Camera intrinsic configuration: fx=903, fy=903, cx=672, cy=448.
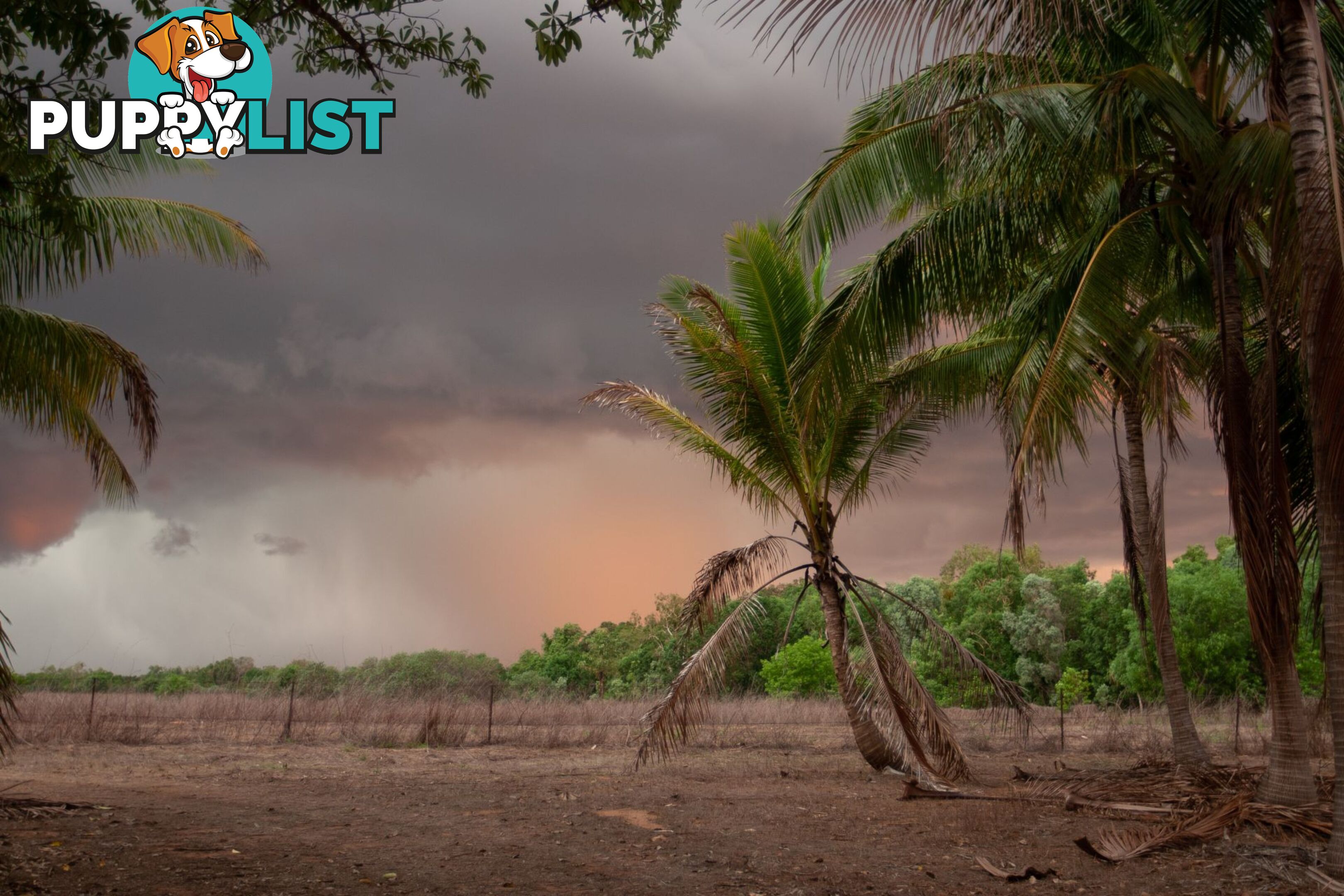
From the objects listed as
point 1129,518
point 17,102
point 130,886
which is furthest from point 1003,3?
point 1129,518

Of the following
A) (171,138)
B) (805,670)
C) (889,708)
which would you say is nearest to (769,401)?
(889,708)

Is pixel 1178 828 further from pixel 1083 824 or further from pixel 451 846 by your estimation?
pixel 451 846

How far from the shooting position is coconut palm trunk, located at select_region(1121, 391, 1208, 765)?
9688mm

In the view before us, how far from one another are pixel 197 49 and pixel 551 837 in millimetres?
6422

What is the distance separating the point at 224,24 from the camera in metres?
6.30

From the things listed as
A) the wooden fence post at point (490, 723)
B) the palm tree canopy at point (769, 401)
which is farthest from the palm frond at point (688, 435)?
the wooden fence post at point (490, 723)

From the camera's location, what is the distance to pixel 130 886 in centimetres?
520

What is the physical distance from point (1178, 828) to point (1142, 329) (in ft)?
15.6

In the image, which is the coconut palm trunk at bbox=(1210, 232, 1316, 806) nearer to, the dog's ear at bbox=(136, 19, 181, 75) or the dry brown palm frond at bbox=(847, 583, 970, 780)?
the dry brown palm frond at bbox=(847, 583, 970, 780)

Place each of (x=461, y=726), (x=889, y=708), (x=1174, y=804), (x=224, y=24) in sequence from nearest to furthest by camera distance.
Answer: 1. (x=224, y=24)
2. (x=1174, y=804)
3. (x=889, y=708)
4. (x=461, y=726)

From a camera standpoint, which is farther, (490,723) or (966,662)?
(490,723)

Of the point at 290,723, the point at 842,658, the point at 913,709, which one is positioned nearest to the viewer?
the point at 913,709

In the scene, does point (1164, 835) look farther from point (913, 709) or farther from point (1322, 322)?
point (1322, 322)

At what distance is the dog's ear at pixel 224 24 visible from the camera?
6.16m
